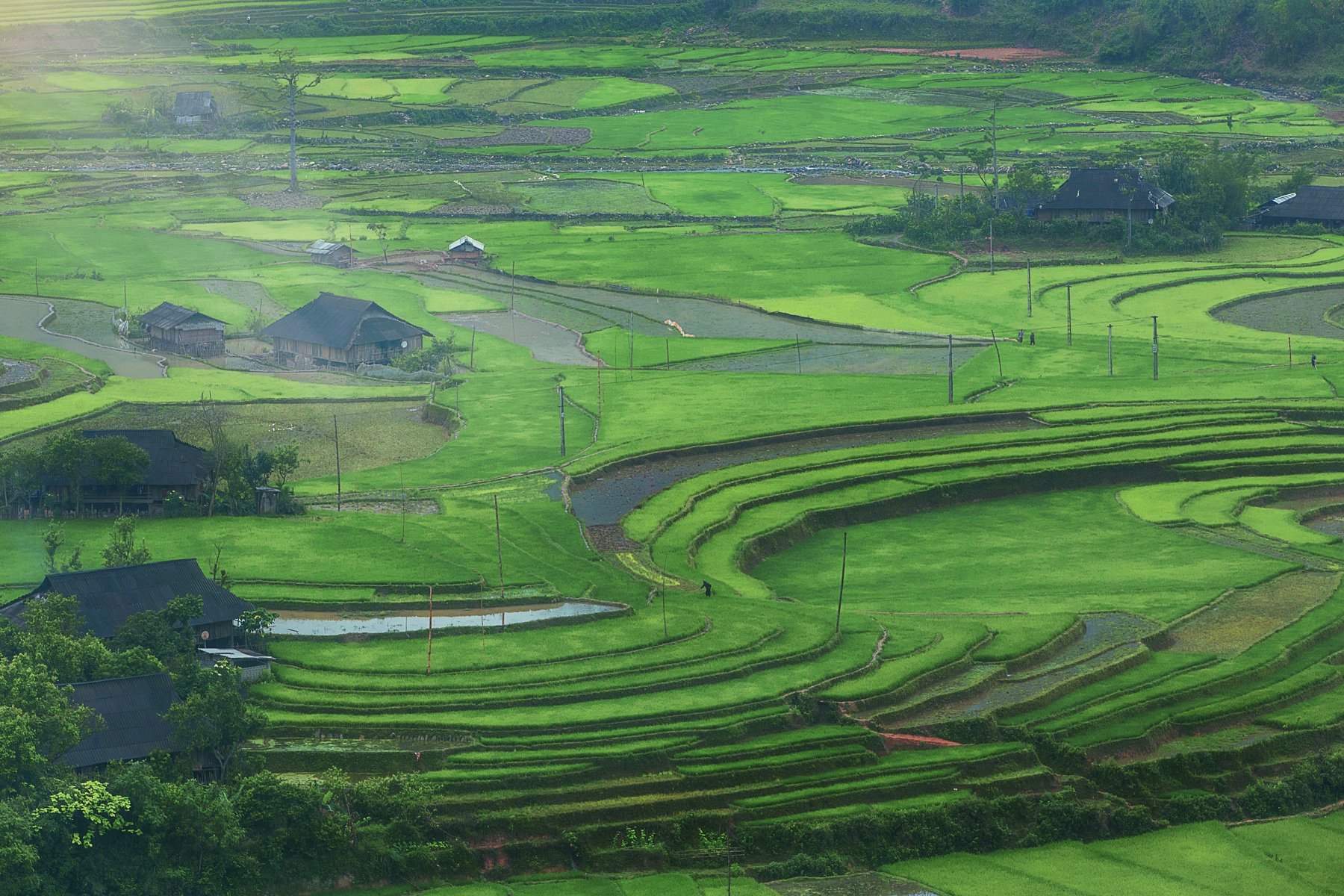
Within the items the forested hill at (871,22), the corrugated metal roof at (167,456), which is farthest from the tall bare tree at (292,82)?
the corrugated metal roof at (167,456)

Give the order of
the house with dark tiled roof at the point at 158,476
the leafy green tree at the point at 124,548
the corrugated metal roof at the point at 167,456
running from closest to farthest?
the leafy green tree at the point at 124,548 < the house with dark tiled roof at the point at 158,476 < the corrugated metal roof at the point at 167,456

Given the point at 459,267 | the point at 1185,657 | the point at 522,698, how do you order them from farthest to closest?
the point at 459,267, the point at 1185,657, the point at 522,698

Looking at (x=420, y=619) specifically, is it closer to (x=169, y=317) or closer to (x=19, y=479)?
(x=19, y=479)

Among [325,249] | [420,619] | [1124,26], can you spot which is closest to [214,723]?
[420,619]

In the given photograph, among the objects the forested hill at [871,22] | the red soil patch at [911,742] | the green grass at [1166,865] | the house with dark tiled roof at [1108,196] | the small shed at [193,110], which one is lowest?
the green grass at [1166,865]

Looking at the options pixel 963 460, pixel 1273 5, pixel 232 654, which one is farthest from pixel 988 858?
pixel 1273 5

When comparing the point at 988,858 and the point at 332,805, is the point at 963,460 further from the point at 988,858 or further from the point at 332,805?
the point at 332,805

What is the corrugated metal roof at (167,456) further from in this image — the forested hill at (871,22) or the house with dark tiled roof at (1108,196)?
the forested hill at (871,22)
